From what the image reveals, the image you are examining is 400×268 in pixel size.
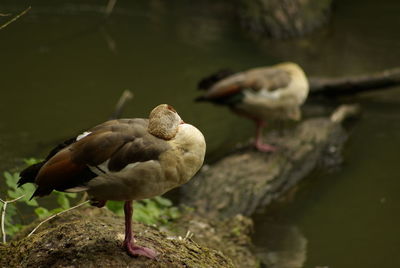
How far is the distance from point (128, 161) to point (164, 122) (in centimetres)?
26

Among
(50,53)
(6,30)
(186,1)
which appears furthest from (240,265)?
(186,1)

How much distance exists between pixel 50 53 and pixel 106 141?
816 centimetres

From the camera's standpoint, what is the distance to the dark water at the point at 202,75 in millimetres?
6434

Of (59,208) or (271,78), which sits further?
(271,78)

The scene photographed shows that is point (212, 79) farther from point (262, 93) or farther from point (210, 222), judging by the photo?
point (210, 222)

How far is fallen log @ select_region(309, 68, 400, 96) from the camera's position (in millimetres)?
9234

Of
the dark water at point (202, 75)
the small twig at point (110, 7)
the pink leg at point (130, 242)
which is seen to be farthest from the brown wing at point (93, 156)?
the small twig at point (110, 7)

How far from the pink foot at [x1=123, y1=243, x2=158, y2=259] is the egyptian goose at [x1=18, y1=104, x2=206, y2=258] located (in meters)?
0.28

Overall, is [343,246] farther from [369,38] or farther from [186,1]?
[186,1]

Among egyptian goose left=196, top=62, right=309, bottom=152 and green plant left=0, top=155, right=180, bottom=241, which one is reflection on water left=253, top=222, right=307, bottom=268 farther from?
egyptian goose left=196, top=62, right=309, bottom=152

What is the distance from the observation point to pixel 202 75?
33.4ft

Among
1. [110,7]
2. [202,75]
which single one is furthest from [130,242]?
[110,7]

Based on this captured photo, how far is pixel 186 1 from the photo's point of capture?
1412cm

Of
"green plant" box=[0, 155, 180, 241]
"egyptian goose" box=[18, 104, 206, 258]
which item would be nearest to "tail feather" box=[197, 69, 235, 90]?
"green plant" box=[0, 155, 180, 241]
